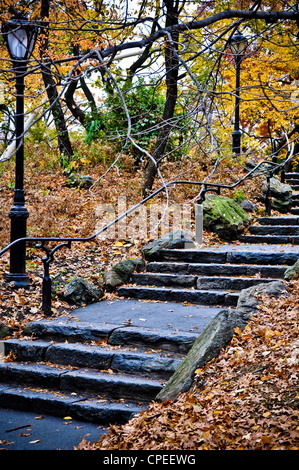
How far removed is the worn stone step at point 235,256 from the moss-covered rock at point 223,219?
793 mm

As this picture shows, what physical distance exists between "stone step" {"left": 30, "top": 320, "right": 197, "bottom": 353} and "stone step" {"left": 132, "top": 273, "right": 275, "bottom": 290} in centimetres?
163

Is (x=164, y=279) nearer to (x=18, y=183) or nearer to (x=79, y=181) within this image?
(x=18, y=183)

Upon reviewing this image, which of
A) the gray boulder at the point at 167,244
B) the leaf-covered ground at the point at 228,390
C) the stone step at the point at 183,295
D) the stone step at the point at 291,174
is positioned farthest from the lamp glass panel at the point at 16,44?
the stone step at the point at 291,174

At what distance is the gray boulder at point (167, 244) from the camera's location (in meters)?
7.63

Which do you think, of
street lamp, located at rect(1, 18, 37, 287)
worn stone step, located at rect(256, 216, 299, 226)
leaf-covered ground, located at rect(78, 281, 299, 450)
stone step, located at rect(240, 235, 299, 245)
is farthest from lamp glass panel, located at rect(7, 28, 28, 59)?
worn stone step, located at rect(256, 216, 299, 226)

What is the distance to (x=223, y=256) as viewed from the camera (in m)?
7.22

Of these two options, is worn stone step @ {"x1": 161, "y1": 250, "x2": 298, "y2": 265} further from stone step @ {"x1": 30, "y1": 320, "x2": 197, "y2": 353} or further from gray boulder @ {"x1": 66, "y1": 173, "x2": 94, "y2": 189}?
gray boulder @ {"x1": 66, "y1": 173, "x2": 94, "y2": 189}

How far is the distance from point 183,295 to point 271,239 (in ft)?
8.80

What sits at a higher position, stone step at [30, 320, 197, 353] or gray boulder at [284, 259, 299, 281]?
gray boulder at [284, 259, 299, 281]

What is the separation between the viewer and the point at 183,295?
6379mm

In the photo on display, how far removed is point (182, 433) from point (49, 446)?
1142 mm

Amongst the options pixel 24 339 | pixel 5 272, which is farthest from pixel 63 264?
pixel 24 339

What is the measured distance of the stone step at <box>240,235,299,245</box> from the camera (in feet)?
26.5

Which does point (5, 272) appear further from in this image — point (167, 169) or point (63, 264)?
point (167, 169)
